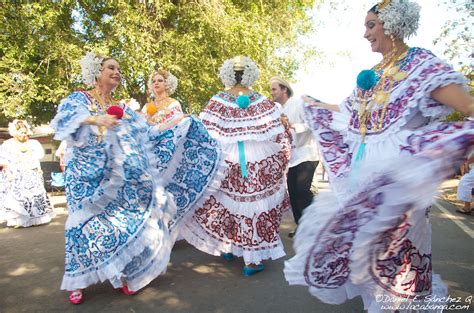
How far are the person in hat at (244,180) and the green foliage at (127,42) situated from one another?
6.50 metres

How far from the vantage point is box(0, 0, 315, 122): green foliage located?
33.9ft

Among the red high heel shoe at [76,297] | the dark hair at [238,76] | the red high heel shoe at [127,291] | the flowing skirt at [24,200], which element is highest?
the dark hair at [238,76]

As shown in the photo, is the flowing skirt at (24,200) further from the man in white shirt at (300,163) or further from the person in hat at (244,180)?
the man in white shirt at (300,163)

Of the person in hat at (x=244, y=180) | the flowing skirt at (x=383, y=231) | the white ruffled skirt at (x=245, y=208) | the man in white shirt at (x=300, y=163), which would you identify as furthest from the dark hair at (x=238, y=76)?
the flowing skirt at (x=383, y=231)

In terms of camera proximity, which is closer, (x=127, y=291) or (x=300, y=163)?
A: (x=127, y=291)

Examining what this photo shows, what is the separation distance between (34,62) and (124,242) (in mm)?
10361

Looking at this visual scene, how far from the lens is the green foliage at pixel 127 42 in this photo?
10.3 meters

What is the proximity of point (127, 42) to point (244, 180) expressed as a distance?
7.68 metres

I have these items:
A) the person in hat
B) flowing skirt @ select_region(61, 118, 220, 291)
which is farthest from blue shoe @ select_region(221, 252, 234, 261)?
flowing skirt @ select_region(61, 118, 220, 291)

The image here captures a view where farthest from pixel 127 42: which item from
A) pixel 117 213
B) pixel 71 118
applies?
pixel 117 213

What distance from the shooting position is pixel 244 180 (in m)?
4.18

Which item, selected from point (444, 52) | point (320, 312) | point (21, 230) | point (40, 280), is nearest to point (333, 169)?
point (320, 312)

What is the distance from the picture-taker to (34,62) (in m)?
11.6

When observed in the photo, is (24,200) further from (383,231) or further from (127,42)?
(383,231)
